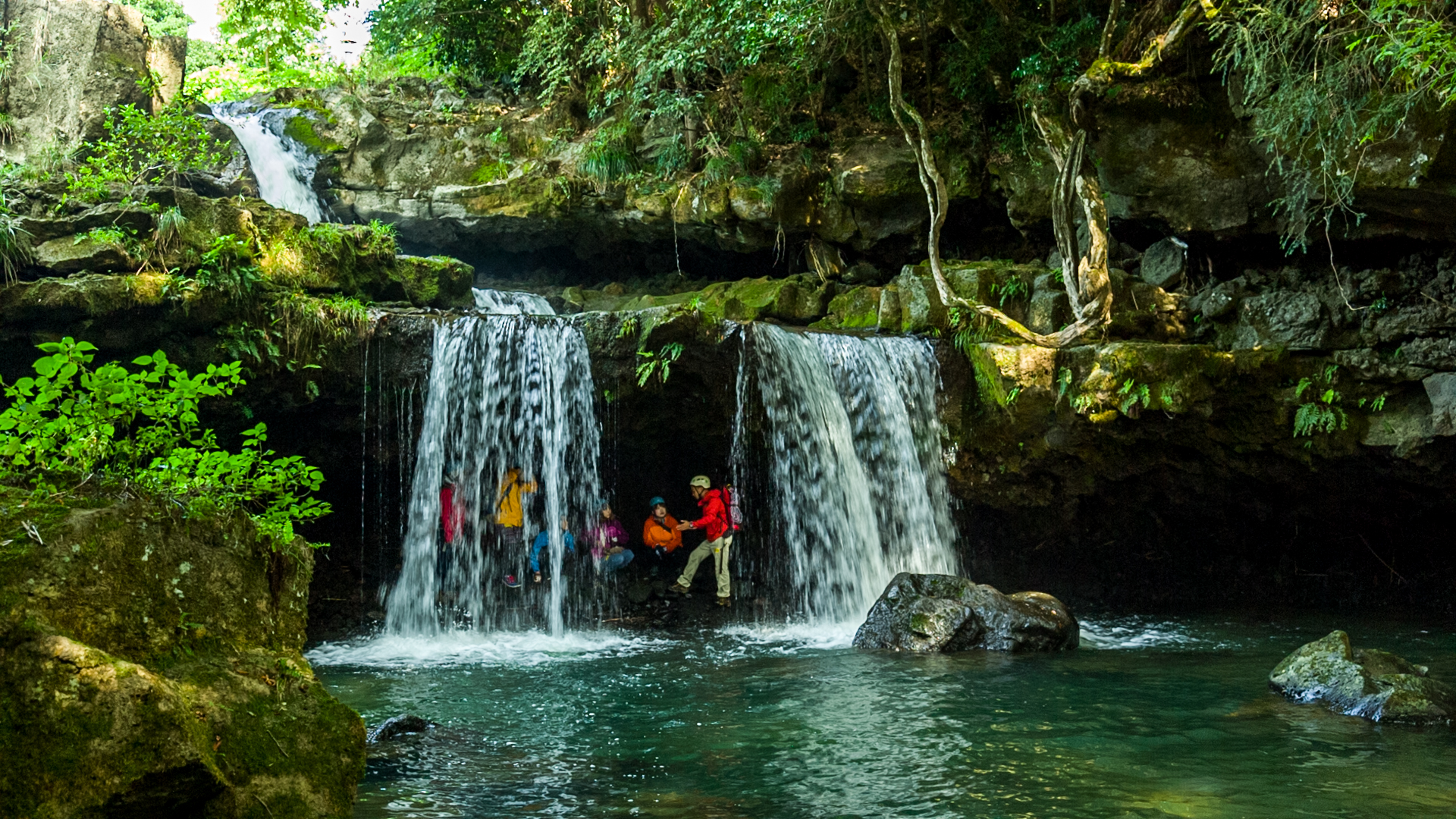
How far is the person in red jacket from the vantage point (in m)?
11.2

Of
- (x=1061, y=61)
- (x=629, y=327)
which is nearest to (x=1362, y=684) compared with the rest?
(x=629, y=327)

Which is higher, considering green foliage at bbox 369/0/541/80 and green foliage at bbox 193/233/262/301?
green foliage at bbox 369/0/541/80

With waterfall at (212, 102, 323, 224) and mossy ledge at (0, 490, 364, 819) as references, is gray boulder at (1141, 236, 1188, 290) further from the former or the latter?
waterfall at (212, 102, 323, 224)

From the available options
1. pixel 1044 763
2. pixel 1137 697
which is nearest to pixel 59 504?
pixel 1044 763

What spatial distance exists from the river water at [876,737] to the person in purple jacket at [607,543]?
192cm

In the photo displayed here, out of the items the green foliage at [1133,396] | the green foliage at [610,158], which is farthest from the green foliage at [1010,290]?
the green foliage at [610,158]

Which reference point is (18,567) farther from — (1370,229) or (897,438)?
(1370,229)

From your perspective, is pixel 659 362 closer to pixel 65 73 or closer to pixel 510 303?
pixel 510 303

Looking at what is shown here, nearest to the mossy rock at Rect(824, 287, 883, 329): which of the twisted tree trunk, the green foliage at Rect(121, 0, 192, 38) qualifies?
the twisted tree trunk

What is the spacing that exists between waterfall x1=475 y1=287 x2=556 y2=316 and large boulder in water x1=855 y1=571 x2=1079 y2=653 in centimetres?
613

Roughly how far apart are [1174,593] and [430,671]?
373 inches

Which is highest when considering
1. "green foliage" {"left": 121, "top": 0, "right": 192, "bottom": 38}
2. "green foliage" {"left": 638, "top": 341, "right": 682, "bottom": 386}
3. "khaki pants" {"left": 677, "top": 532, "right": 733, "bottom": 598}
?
"green foliage" {"left": 121, "top": 0, "right": 192, "bottom": 38}

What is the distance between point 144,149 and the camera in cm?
1191

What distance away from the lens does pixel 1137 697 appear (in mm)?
6746
